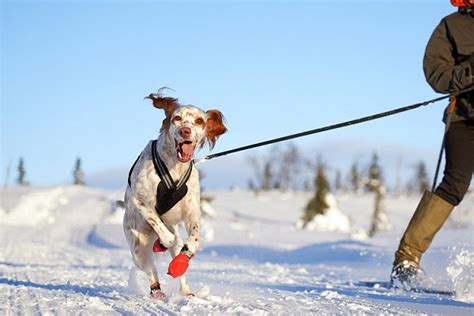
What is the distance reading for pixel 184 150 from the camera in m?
→ 5.00

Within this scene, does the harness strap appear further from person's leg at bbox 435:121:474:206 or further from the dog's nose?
person's leg at bbox 435:121:474:206

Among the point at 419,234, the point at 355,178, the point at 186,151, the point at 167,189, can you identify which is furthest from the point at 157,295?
the point at 355,178

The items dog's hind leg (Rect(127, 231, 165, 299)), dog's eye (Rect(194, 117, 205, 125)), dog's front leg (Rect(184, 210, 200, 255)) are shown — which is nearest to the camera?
dog's front leg (Rect(184, 210, 200, 255))

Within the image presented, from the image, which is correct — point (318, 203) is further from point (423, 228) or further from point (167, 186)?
point (167, 186)

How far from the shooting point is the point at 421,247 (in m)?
6.02

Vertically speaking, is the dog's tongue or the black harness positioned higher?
the dog's tongue

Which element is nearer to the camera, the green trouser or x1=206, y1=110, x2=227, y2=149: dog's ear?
x1=206, y1=110, x2=227, y2=149: dog's ear

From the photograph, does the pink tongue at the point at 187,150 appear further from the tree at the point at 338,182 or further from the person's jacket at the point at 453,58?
the tree at the point at 338,182

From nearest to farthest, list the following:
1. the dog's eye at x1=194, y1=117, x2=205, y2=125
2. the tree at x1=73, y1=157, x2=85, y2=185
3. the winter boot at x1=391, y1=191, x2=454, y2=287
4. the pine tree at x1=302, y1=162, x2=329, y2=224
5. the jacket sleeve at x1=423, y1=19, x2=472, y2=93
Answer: the dog's eye at x1=194, y1=117, x2=205, y2=125, the jacket sleeve at x1=423, y1=19, x2=472, y2=93, the winter boot at x1=391, y1=191, x2=454, y2=287, the pine tree at x1=302, y1=162, x2=329, y2=224, the tree at x1=73, y1=157, x2=85, y2=185

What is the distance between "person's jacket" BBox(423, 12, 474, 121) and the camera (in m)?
5.59

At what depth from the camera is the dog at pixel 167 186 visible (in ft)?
16.6

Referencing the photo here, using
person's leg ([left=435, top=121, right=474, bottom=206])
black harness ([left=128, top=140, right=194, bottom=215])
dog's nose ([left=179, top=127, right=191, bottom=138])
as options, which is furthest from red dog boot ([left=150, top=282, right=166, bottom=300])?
person's leg ([left=435, top=121, right=474, bottom=206])

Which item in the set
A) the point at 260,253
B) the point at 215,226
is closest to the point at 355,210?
the point at 215,226

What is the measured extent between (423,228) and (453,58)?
148 cm
